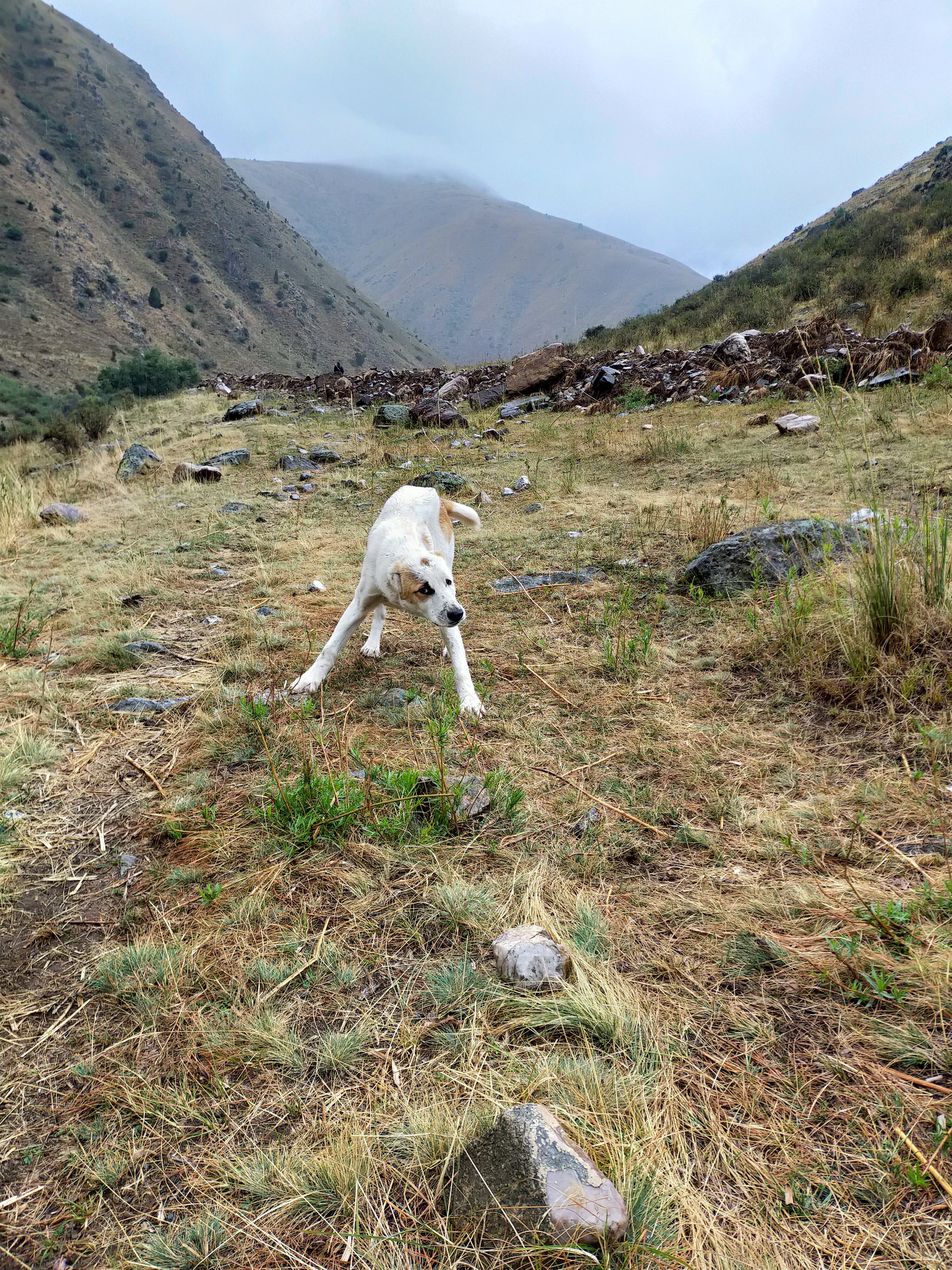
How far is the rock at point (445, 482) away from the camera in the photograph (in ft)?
26.9

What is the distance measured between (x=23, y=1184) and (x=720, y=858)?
76.5 inches

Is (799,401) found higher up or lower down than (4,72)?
lower down

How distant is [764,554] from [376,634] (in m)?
2.68

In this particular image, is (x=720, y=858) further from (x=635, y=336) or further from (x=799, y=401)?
(x=635, y=336)

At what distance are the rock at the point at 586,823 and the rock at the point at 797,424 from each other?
685cm

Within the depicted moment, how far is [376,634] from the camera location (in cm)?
420

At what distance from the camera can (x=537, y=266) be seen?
17462 cm

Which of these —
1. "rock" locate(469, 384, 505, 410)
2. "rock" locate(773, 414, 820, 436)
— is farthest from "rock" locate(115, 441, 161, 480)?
"rock" locate(773, 414, 820, 436)

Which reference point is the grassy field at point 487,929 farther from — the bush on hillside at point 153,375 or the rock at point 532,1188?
the bush on hillside at point 153,375

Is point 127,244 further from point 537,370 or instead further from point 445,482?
point 445,482

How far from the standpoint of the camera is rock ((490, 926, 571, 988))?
1581mm

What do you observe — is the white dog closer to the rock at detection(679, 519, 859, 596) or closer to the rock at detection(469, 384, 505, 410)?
the rock at detection(679, 519, 859, 596)

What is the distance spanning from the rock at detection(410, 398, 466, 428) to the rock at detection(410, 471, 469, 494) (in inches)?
177

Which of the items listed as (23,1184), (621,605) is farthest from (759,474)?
(23,1184)
